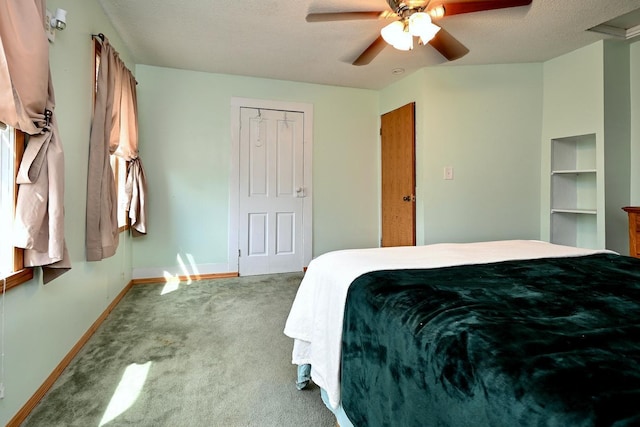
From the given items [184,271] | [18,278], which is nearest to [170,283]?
[184,271]

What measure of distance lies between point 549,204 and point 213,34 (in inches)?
147

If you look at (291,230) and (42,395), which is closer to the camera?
(42,395)

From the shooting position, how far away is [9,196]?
1.44m

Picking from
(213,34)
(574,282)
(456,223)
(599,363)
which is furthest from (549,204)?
(213,34)

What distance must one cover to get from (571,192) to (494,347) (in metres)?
3.69

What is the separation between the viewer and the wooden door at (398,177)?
369 cm

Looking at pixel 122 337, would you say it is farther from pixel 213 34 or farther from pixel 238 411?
pixel 213 34

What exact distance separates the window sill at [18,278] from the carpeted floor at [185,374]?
0.60 meters

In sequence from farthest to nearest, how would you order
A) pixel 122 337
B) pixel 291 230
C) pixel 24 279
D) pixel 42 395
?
1. pixel 291 230
2. pixel 122 337
3. pixel 42 395
4. pixel 24 279

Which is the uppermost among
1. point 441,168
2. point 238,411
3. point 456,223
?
point 441,168

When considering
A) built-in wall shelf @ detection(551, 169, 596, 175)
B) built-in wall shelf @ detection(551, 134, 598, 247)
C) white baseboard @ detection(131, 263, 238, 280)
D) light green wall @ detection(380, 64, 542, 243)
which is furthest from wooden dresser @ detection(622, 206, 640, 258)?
white baseboard @ detection(131, 263, 238, 280)

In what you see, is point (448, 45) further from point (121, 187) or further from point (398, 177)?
point (121, 187)

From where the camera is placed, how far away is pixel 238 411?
149 centimetres

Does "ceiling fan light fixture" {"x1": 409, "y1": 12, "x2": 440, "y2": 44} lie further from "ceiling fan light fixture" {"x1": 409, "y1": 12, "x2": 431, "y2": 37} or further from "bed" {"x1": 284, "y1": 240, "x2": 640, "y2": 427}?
"bed" {"x1": 284, "y1": 240, "x2": 640, "y2": 427}
